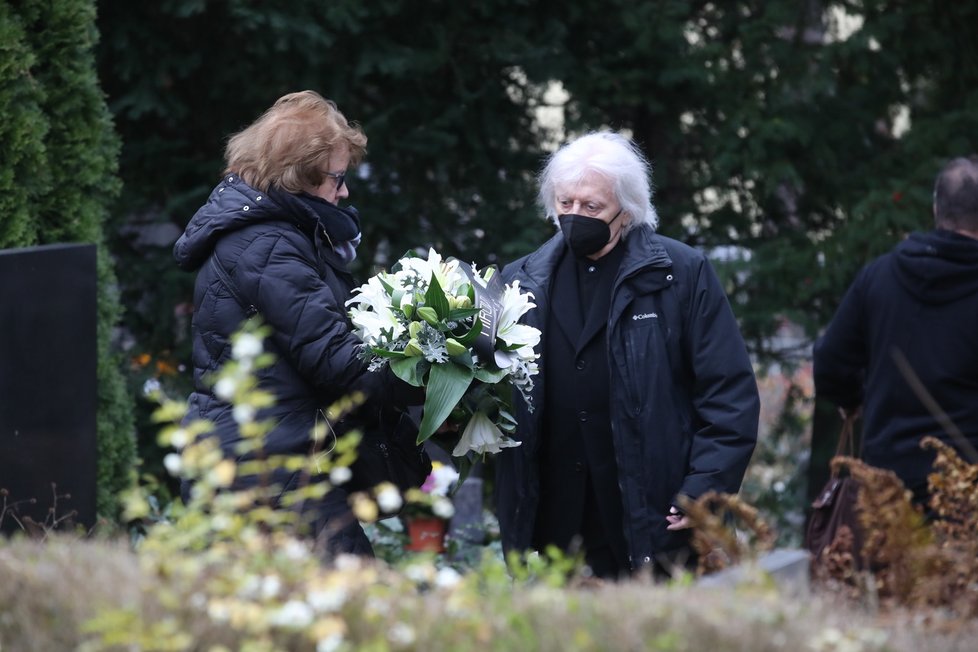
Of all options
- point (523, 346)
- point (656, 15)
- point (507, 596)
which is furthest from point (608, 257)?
point (656, 15)

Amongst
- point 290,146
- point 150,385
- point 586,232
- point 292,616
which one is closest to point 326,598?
point 292,616

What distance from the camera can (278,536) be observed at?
2455mm

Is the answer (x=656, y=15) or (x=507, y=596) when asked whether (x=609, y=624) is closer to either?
(x=507, y=596)

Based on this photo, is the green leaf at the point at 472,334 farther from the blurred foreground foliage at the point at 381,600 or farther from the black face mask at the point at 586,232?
the blurred foreground foliage at the point at 381,600

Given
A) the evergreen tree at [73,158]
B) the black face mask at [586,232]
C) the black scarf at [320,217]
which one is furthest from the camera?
the evergreen tree at [73,158]

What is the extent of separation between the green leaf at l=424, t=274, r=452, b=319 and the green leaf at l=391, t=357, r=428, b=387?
150 mm

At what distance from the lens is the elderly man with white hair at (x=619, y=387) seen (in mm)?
3764

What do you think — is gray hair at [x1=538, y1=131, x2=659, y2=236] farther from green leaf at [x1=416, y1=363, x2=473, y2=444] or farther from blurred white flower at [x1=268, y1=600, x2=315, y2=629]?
blurred white flower at [x1=268, y1=600, x2=315, y2=629]

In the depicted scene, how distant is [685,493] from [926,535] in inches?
38.9

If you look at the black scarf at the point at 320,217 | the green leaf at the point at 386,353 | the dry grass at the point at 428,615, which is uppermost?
the black scarf at the point at 320,217

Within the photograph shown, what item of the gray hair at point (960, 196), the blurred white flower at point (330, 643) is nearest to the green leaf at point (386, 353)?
the blurred white flower at point (330, 643)

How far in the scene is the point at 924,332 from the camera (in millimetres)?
4309

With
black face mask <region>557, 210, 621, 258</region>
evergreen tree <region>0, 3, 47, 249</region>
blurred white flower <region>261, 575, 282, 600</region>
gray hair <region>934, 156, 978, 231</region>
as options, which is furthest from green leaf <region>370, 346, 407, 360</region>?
evergreen tree <region>0, 3, 47, 249</region>

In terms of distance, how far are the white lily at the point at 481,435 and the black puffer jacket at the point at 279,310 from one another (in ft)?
0.76
